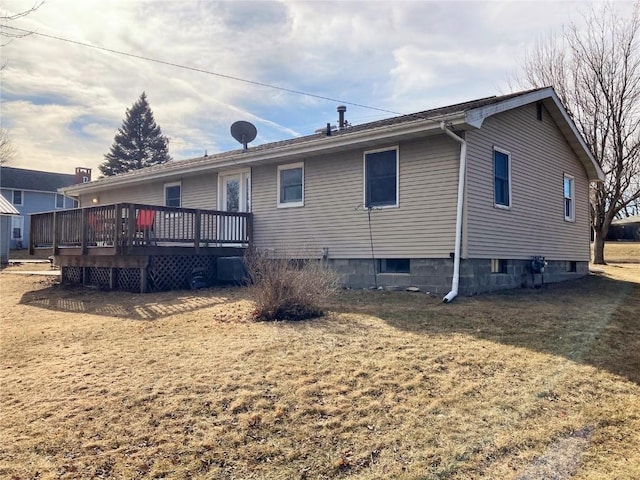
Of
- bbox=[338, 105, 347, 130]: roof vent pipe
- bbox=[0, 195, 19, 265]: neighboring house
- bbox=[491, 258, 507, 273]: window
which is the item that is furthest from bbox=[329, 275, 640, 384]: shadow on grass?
bbox=[0, 195, 19, 265]: neighboring house

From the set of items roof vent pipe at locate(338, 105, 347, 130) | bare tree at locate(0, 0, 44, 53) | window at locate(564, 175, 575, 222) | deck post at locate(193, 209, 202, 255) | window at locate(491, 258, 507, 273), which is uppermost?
roof vent pipe at locate(338, 105, 347, 130)

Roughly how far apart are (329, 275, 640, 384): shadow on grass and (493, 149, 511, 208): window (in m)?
2.10

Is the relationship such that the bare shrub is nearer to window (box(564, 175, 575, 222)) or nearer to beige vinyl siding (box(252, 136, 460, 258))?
beige vinyl siding (box(252, 136, 460, 258))

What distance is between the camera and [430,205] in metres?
9.65

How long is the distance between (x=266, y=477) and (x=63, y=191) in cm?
1918

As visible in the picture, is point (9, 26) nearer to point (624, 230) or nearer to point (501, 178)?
point (501, 178)

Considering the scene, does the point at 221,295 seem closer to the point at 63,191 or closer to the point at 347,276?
the point at 347,276

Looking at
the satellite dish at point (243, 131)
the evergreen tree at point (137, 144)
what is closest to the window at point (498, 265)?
the satellite dish at point (243, 131)

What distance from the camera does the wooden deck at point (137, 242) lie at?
10.2 m

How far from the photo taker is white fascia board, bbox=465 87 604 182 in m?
8.85

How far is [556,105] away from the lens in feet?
40.4

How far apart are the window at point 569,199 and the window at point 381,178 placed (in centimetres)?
678

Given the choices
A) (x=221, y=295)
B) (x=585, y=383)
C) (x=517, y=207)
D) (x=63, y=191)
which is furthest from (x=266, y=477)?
(x=63, y=191)

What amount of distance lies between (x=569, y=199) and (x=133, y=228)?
41.1 ft
